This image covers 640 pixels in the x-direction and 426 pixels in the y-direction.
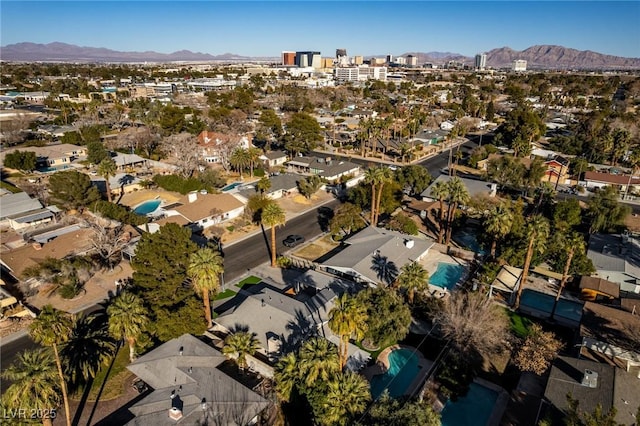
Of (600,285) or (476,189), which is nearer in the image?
(600,285)

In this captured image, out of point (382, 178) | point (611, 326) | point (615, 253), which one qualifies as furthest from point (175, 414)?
point (615, 253)

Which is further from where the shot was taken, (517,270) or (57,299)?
(517,270)

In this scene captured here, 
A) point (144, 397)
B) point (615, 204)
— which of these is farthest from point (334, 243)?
point (615, 204)

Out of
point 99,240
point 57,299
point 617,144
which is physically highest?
point 617,144

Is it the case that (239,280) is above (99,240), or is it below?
below

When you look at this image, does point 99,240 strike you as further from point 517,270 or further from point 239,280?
point 517,270

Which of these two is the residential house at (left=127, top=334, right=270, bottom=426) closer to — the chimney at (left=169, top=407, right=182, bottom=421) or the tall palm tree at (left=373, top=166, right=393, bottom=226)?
the chimney at (left=169, top=407, right=182, bottom=421)

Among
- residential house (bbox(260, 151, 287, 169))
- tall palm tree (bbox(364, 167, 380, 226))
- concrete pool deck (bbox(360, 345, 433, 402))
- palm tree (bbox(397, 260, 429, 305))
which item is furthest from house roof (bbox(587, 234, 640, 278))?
residential house (bbox(260, 151, 287, 169))

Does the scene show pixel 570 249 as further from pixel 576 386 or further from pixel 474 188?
pixel 474 188
